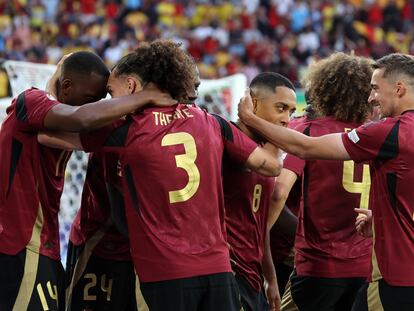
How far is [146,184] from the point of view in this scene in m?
5.82

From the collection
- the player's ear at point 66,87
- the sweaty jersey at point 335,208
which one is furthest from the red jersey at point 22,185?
the sweaty jersey at point 335,208

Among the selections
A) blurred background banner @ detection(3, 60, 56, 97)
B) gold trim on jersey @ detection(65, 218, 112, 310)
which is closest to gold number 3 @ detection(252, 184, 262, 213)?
gold trim on jersey @ detection(65, 218, 112, 310)

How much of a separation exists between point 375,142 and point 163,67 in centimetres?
148

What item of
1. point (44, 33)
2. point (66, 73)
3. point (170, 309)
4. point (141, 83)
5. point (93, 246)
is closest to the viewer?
point (170, 309)

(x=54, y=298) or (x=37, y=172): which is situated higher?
(x=37, y=172)

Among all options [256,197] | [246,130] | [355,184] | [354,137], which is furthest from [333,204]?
[354,137]

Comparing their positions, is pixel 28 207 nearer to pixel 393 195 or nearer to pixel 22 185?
pixel 22 185

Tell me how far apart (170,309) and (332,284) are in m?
2.03

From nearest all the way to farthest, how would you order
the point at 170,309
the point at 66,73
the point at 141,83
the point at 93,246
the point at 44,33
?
the point at 170,309, the point at 141,83, the point at 66,73, the point at 93,246, the point at 44,33

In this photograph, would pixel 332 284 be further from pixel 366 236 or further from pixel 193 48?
pixel 193 48

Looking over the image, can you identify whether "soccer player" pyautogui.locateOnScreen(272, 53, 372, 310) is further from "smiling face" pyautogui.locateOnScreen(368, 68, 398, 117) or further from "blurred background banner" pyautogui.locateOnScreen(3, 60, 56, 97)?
"blurred background banner" pyautogui.locateOnScreen(3, 60, 56, 97)

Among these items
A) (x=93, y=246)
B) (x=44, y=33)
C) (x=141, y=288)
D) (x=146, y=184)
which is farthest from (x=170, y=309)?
(x=44, y=33)

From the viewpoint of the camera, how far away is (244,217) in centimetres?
680

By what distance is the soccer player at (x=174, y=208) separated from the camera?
5773 mm
